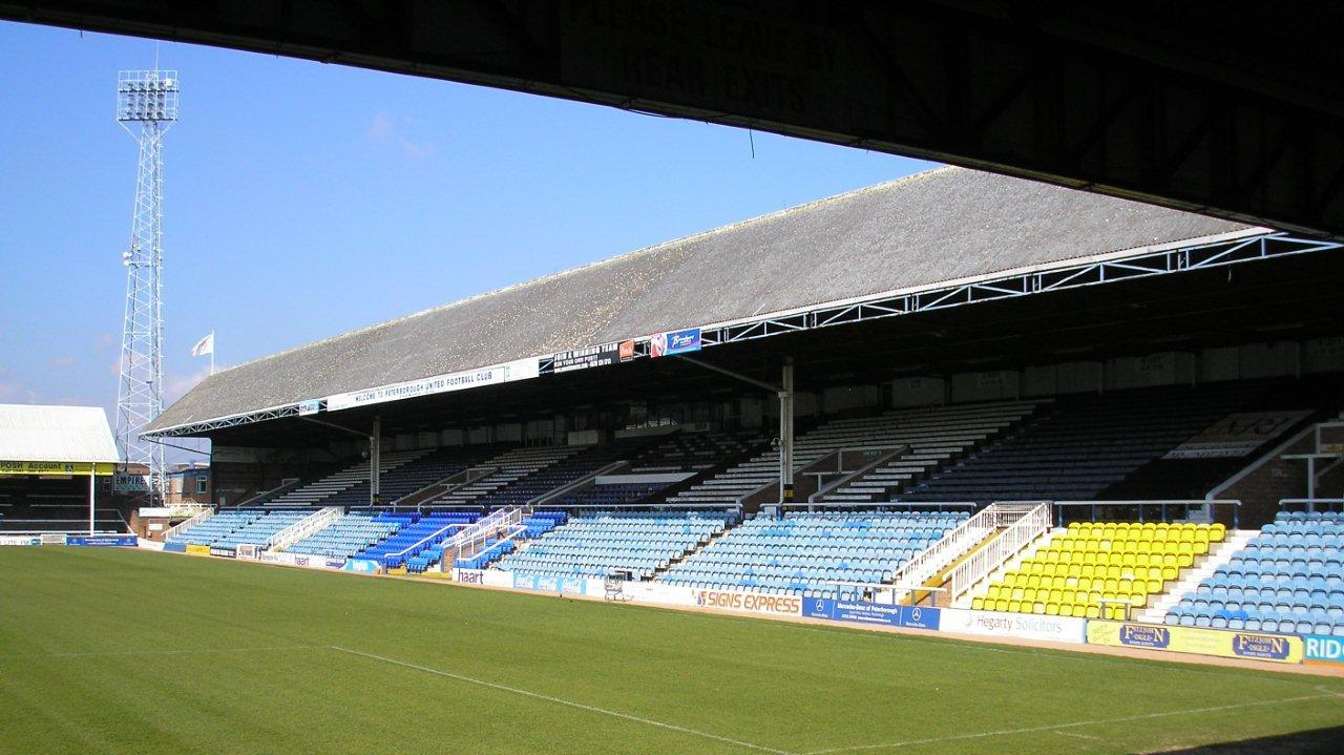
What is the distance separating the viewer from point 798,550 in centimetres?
3303

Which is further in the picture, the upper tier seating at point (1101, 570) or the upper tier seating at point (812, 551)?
the upper tier seating at point (812, 551)

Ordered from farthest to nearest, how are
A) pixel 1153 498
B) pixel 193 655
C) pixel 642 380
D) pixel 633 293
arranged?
pixel 642 380, pixel 633 293, pixel 1153 498, pixel 193 655

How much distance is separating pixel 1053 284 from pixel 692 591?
1272 centimetres

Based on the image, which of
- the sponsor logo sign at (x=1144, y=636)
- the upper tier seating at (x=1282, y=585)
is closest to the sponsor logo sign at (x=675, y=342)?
the sponsor logo sign at (x=1144, y=636)

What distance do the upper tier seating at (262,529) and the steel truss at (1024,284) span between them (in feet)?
104

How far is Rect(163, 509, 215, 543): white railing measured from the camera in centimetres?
6989

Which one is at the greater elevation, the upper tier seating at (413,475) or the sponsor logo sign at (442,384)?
the sponsor logo sign at (442,384)

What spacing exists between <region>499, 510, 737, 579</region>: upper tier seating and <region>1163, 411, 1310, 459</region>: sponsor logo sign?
43.9 ft

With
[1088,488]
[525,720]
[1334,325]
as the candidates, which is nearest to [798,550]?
[1088,488]

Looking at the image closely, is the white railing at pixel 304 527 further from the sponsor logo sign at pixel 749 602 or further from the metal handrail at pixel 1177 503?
the metal handrail at pixel 1177 503

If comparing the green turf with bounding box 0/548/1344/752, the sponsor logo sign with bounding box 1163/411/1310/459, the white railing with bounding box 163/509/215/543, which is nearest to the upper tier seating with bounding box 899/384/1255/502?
the sponsor logo sign with bounding box 1163/411/1310/459

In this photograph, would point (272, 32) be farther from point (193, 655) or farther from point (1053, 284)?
point (1053, 284)

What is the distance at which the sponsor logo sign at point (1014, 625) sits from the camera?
23.6 metres

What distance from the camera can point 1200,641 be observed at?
21469 millimetres
